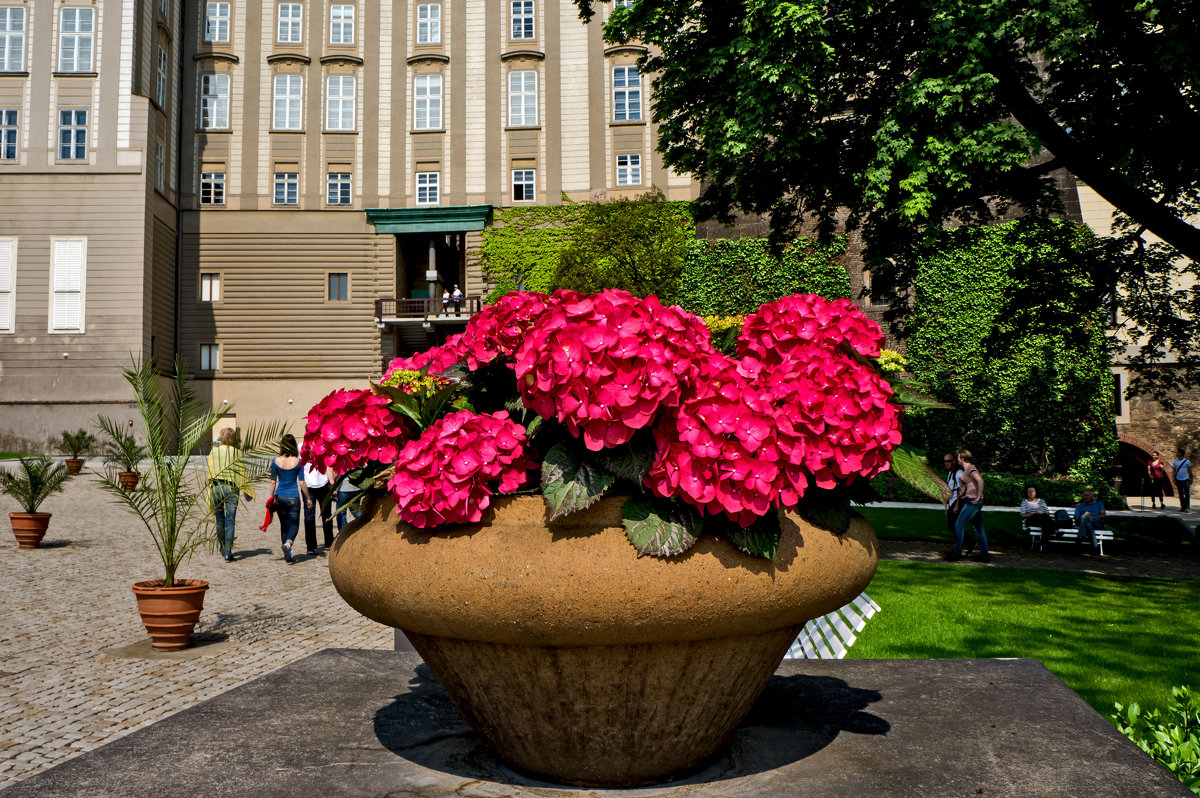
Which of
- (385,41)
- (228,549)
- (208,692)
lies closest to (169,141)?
(385,41)

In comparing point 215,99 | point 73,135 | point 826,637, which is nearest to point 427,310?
point 215,99

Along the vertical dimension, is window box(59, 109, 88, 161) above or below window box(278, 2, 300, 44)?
below

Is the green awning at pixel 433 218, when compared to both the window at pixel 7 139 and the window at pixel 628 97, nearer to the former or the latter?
the window at pixel 628 97

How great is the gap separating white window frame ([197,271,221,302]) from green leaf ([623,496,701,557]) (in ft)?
125

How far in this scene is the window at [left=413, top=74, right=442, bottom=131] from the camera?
3666cm

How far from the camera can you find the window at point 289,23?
37094mm

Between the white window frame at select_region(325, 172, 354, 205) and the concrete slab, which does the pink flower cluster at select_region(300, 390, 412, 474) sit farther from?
the white window frame at select_region(325, 172, 354, 205)

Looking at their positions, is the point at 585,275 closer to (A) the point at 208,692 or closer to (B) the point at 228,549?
(B) the point at 228,549

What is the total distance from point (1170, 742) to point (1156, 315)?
1385 centimetres

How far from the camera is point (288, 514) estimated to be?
12039 millimetres

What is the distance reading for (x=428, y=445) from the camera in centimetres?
221

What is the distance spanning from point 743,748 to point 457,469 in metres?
1.34

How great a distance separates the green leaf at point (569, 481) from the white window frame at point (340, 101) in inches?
1497

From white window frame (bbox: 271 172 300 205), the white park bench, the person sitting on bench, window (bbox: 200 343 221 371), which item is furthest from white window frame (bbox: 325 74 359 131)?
the white park bench
